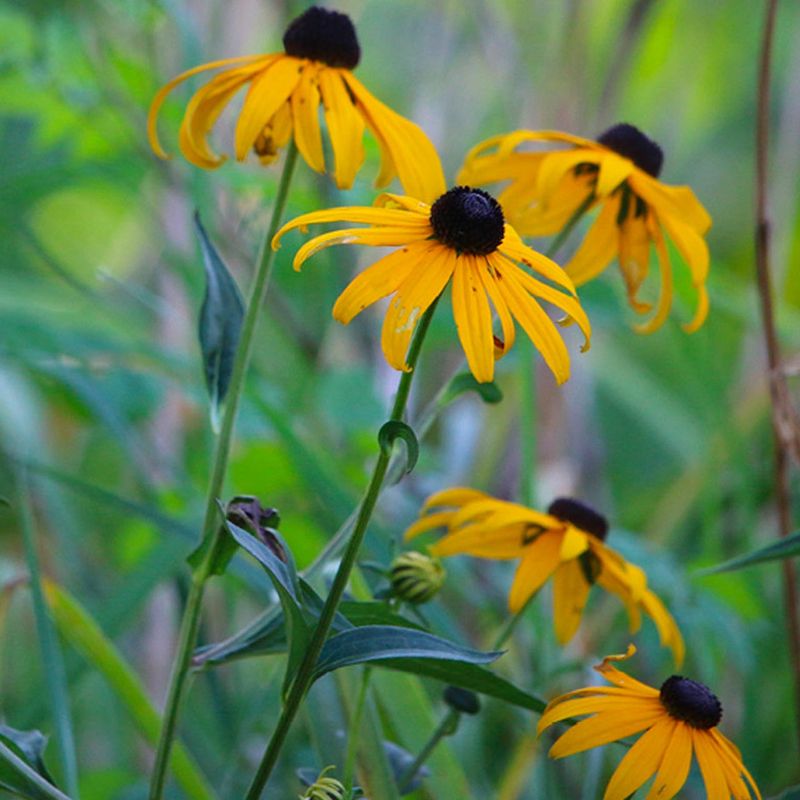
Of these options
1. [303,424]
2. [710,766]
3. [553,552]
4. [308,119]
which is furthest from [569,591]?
[303,424]

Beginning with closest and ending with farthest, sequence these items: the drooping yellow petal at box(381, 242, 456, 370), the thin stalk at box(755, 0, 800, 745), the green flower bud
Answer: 1. the drooping yellow petal at box(381, 242, 456, 370)
2. the green flower bud
3. the thin stalk at box(755, 0, 800, 745)

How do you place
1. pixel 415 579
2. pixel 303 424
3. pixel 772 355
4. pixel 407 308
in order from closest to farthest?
1. pixel 407 308
2. pixel 415 579
3. pixel 772 355
4. pixel 303 424

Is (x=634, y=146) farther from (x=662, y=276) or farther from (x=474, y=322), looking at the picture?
(x=474, y=322)

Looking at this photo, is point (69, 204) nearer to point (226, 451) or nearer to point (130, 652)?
point (130, 652)

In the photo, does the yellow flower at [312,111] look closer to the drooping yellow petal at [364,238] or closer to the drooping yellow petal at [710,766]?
the drooping yellow petal at [364,238]

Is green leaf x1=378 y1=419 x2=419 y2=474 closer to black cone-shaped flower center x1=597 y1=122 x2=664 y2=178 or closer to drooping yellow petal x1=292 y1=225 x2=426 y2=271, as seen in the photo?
drooping yellow petal x1=292 y1=225 x2=426 y2=271

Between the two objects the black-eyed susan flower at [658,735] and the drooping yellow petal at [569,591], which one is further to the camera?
the drooping yellow petal at [569,591]

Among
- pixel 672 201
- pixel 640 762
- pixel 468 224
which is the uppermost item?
pixel 672 201

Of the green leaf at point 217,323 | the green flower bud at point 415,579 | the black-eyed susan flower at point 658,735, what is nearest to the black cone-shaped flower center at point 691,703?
the black-eyed susan flower at point 658,735

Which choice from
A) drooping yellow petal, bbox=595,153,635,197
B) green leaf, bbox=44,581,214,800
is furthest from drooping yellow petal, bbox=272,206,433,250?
green leaf, bbox=44,581,214,800
